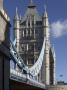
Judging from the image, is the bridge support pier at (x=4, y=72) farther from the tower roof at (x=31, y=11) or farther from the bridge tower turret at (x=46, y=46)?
the tower roof at (x=31, y=11)

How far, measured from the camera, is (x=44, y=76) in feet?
379

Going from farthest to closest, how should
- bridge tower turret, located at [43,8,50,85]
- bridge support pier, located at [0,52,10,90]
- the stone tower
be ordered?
the stone tower, bridge tower turret, located at [43,8,50,85], bridge support pier, located at [0,52,10,90]

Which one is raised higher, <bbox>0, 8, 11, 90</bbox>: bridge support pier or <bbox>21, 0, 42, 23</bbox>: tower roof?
<bbox>21, 0, 42, 23</bbox>: tower roof

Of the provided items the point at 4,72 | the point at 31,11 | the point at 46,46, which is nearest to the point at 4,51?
the point at 4,72

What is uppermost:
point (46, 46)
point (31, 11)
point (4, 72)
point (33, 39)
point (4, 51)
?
point (31, 11)

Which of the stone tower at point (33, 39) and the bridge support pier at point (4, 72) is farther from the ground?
the stone tower at point (33, 39)

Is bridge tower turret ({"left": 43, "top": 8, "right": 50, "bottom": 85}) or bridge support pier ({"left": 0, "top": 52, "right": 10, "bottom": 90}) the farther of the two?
bridge tower turret ({"left": 43, "top": 8, "right": 50, "bottom": 85})

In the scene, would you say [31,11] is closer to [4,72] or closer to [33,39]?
[33,39]

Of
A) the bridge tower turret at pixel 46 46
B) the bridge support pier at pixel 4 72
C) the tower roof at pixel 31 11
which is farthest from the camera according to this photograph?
the tower roof at pixel 31 11

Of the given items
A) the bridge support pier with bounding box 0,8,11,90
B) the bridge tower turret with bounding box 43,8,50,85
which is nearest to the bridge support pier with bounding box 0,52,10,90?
the bridge support pier with bounding box 0,8,11,90

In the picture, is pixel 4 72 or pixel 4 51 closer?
pixel 4 51

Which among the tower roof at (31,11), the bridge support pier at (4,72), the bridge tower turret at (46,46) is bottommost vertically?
the bridge support pier at (4,72)

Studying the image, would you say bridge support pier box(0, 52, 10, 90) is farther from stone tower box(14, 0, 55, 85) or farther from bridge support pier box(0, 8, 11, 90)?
stone tower box(14, 0, 55, 85)

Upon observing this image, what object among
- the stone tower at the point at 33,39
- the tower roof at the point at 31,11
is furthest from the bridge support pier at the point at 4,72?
the tower roof at the point at 31,11
